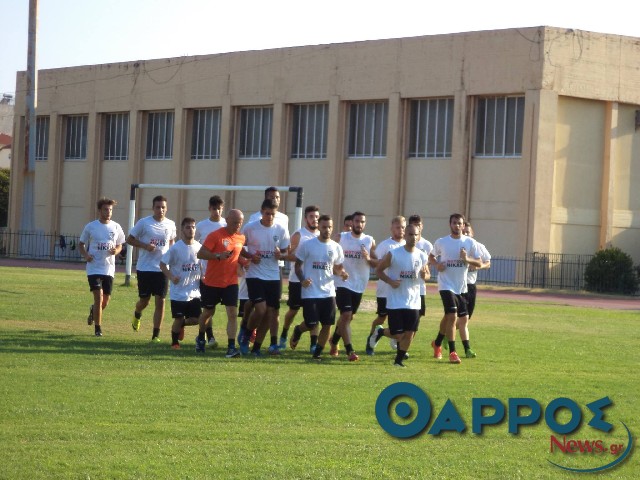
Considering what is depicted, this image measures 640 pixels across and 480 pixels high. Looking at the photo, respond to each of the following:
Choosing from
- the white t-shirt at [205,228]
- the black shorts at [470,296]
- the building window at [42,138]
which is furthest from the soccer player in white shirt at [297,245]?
the building window at [42,138]

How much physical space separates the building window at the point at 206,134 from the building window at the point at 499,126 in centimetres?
1426

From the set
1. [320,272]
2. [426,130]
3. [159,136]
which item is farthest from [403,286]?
[159,136]

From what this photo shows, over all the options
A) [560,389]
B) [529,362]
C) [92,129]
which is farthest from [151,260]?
[92,129]

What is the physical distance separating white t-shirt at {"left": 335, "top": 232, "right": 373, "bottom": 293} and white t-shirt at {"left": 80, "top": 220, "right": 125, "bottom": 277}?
158 inches

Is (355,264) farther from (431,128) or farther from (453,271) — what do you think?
(431,128)

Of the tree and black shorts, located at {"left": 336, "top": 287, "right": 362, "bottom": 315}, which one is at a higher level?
the tree

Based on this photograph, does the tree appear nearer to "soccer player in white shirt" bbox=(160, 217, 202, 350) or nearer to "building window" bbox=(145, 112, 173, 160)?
"building window" bbox=(145, 112, 173, 160)

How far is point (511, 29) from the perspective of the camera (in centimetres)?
4591

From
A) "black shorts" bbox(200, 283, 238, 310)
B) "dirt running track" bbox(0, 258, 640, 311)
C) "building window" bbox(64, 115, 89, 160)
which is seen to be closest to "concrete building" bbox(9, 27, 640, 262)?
"dirt running track" bbox(0, 258, 640, 311)

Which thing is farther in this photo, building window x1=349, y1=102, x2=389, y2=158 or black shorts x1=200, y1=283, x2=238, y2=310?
building window x1=349, y1=102, x2=389, y2=158

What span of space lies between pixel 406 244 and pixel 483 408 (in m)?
4.42

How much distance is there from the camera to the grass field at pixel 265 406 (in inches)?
383

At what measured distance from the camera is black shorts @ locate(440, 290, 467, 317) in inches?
700

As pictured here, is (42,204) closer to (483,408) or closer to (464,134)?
(464,134)
